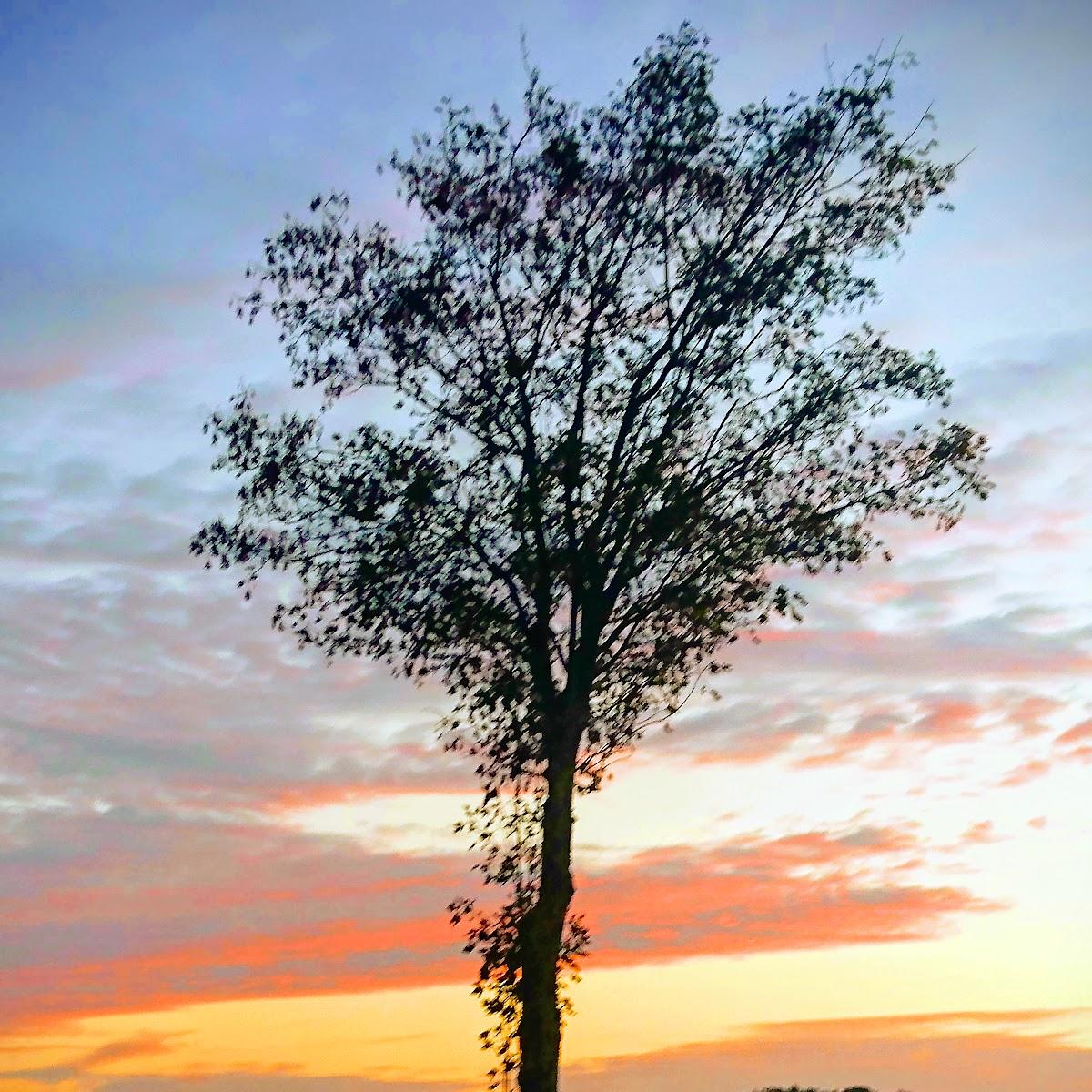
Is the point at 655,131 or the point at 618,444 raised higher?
the point at 655,131

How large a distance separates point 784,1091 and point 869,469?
45.1ft

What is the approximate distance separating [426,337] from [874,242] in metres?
9.67

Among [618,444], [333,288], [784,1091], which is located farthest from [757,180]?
[784,1091]

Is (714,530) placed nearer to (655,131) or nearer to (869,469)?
(869,469)

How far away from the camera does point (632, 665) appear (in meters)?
30.5

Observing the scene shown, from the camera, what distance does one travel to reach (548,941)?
92.0 feet

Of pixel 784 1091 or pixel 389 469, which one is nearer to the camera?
pixel 389 469

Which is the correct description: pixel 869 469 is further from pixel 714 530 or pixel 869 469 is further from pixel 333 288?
pixel 333 288

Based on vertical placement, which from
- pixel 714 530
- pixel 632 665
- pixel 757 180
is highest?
pixel 757 180

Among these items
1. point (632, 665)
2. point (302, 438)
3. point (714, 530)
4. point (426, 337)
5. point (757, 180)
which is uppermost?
point (757, 180)

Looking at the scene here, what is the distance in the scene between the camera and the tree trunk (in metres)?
27.6

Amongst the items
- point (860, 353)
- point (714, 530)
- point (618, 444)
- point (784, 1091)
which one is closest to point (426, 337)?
point (618, 444)

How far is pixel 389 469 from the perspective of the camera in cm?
3016

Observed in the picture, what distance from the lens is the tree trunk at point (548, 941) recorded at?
2759 cm
